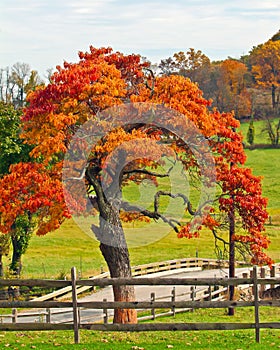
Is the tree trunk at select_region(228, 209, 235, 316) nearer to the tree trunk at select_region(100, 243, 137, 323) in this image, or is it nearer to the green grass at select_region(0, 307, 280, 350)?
the tree trunk at select_region(100, 243, 137, 323)

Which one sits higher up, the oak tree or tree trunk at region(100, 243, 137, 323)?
the oak tree

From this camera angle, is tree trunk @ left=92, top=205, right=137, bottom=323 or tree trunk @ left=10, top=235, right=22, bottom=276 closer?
tree trunk @ left=92, top=205, right=137, bottom=323

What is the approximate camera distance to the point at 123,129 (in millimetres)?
20625

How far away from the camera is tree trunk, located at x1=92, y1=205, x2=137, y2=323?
21.2 m

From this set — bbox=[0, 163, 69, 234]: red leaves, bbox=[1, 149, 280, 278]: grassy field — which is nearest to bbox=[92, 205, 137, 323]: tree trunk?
bbox=[0, 163, 69, 234]: red leaves

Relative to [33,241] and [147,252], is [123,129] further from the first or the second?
[33,241]

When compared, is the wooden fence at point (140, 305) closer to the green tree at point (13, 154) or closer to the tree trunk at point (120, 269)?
the tree trunk at point (120, 269)

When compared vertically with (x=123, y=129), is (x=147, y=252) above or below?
A: below

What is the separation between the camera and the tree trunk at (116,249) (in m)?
21.2

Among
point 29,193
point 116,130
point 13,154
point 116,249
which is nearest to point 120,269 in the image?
point 116,249

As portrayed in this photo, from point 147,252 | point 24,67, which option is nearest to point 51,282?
point 147,252

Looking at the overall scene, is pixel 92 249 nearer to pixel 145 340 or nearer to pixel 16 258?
pixel 16 258

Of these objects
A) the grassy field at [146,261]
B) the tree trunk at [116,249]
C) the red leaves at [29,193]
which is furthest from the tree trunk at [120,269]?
the grassy field at [146,261]

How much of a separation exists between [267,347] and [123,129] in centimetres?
842
